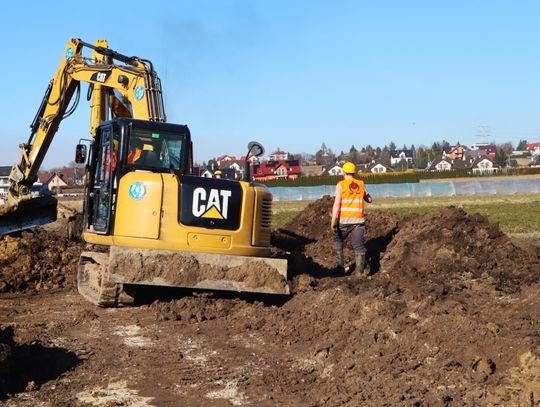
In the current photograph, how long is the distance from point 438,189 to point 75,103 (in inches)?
1741

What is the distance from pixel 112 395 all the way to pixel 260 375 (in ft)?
4.67

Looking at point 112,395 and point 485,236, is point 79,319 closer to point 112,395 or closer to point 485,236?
point 112,395

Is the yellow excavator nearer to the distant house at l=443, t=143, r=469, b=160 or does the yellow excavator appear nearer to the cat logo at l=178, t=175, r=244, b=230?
the cat logo at l=178, t=175, r=244, b=230

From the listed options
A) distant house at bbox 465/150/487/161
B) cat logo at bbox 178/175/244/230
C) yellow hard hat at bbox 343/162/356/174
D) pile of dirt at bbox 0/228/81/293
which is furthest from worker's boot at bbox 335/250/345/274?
distant house at bbox 465/150/487/161

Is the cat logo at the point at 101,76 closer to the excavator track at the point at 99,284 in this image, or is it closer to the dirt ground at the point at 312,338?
the excavator track at the point at 99,284

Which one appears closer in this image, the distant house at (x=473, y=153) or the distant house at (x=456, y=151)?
the distant house at (x=473, y=153)

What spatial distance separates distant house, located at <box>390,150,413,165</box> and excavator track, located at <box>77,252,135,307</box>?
16127 cm

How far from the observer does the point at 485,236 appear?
13070 mm

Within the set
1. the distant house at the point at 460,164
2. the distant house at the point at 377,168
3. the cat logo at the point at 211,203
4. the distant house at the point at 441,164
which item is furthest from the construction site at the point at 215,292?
the distant house at the point at 460,164

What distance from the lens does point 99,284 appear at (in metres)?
11.3

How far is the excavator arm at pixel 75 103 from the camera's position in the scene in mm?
12633

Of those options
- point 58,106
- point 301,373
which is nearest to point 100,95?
point 58,106

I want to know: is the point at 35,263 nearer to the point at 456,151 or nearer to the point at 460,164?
the point at 460,164

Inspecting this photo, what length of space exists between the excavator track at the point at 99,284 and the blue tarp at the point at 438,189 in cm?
4412
